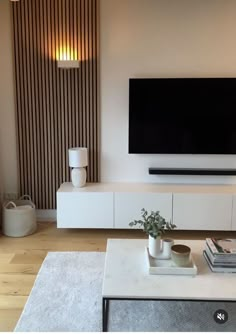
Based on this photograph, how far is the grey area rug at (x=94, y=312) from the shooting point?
2.35m

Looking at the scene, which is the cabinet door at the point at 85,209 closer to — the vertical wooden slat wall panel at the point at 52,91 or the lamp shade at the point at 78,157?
the lamp shade at the point at 78,157

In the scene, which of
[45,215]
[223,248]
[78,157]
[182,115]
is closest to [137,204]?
[78,157]

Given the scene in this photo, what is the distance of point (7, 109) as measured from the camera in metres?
4.18

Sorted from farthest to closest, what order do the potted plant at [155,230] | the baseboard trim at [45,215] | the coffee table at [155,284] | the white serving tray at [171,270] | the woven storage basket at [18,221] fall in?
the baseboard trim at [45,215] < the woven storage basket at [18,221] < the potted plant at [155,230] < the white serving tray at [171,270] < the coffee table at [155,284]

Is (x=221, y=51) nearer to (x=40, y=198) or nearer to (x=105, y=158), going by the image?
(x=105, y=158)

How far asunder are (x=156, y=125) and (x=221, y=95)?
75 cm

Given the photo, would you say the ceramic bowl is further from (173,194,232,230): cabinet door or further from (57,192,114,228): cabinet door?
(57,192,114,228): cabinet door

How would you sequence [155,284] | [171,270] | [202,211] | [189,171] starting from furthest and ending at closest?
1. [189,171]
2. [202,211]
3. [171,270]
4. [155,284]

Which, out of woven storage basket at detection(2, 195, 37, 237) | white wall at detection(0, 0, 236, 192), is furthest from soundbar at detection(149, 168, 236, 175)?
woven storage basket at detection(2, 195, 37, 237)

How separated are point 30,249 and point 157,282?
1766 millimetres

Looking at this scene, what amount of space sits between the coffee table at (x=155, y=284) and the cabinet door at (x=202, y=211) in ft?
4.18

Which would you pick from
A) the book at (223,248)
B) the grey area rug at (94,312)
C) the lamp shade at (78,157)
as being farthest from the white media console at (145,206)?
the book at (223,248)

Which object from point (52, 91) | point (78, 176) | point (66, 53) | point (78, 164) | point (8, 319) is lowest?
point (8, 319)

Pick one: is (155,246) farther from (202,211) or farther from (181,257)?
(202,211)
